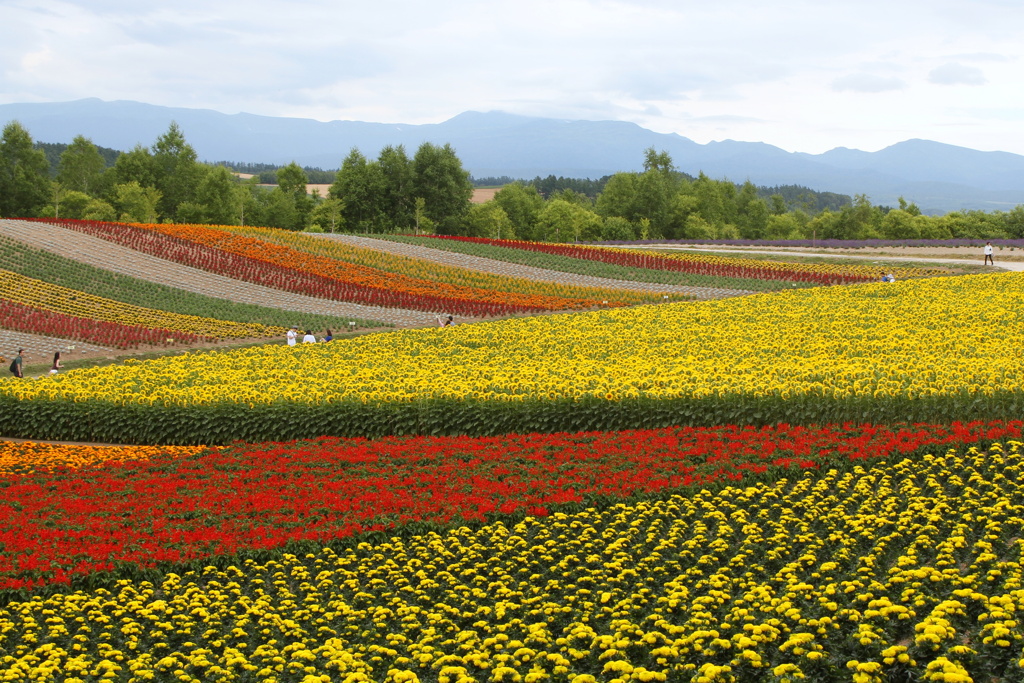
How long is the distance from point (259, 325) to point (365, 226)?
62273mm

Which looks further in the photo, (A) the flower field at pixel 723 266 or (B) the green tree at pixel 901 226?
(B) the green tree at pixel 901 226

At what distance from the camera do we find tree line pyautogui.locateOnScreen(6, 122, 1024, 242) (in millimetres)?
92750

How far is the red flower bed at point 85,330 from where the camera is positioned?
3484 cm

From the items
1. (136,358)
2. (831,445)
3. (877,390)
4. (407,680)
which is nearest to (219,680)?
(407,680)

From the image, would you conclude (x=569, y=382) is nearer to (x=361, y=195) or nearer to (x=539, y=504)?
(x=539, y=504)

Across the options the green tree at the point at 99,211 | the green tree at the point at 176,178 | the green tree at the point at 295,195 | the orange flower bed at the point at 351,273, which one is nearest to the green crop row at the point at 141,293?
the orange flower bed at the point at 351,273

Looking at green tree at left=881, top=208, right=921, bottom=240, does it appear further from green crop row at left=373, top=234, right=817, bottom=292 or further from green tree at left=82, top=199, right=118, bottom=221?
green tree at left=82, top=199, right=118, bottom=221

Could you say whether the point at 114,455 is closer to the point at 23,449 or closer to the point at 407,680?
the point at 23,449

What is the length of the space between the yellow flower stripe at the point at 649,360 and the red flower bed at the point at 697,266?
1585cm

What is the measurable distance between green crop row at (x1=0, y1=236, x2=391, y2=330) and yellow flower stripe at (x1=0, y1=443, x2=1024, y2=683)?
27.6 metres

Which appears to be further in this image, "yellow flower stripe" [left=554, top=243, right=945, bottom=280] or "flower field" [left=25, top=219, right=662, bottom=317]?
"yellow flower stripe" [left=554, top=243, right=945, bottom=280]

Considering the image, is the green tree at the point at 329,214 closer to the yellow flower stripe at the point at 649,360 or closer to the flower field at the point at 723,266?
the flower field at the point at 723,266

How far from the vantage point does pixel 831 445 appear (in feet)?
52.0

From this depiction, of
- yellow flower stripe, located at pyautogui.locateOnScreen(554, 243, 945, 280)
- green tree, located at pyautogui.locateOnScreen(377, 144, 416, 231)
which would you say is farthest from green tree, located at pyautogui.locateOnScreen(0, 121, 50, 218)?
yellow flower stripe, located at pyautogui.locateOnScreen(554, 243, 945, 280)
